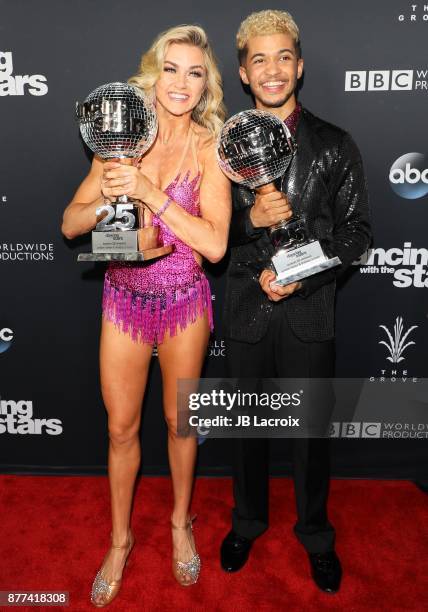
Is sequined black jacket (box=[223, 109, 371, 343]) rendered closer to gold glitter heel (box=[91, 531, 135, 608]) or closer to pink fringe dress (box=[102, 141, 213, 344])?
pink fringe dress (box=[102, 141, 213, 344])

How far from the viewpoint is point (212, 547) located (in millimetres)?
2520

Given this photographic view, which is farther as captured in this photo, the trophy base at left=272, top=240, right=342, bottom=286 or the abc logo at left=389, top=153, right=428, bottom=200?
the abc logo at left=389, top=153, right=428, bottom=200

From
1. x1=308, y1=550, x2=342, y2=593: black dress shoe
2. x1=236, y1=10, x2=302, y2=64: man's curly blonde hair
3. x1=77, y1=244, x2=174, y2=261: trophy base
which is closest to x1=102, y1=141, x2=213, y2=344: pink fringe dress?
x1=77, y1=244, x2=174, y2=261: trophy base

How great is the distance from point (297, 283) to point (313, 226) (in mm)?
241

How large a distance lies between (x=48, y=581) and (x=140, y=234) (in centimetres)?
148

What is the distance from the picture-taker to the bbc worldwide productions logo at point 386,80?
2461mm

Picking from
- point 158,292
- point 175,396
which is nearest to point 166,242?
point 158,292

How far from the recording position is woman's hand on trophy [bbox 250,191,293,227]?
6.16ft

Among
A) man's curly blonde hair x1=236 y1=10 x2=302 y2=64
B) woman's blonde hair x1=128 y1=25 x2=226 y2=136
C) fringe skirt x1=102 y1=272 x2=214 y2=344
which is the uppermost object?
man's curly blonde hair x1=236 y1=10 x2=302 y2=64

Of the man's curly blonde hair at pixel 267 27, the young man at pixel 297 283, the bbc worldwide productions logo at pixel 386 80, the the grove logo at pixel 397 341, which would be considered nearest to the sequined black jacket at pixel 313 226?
the young man at pixel 297 283

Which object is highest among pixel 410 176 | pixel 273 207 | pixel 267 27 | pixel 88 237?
pixel 267 27

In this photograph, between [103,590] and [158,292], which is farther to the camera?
[103,590]

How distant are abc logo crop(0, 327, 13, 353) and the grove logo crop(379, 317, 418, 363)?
184 cm

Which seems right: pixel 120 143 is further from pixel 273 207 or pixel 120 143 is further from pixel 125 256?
pixel 273 207
